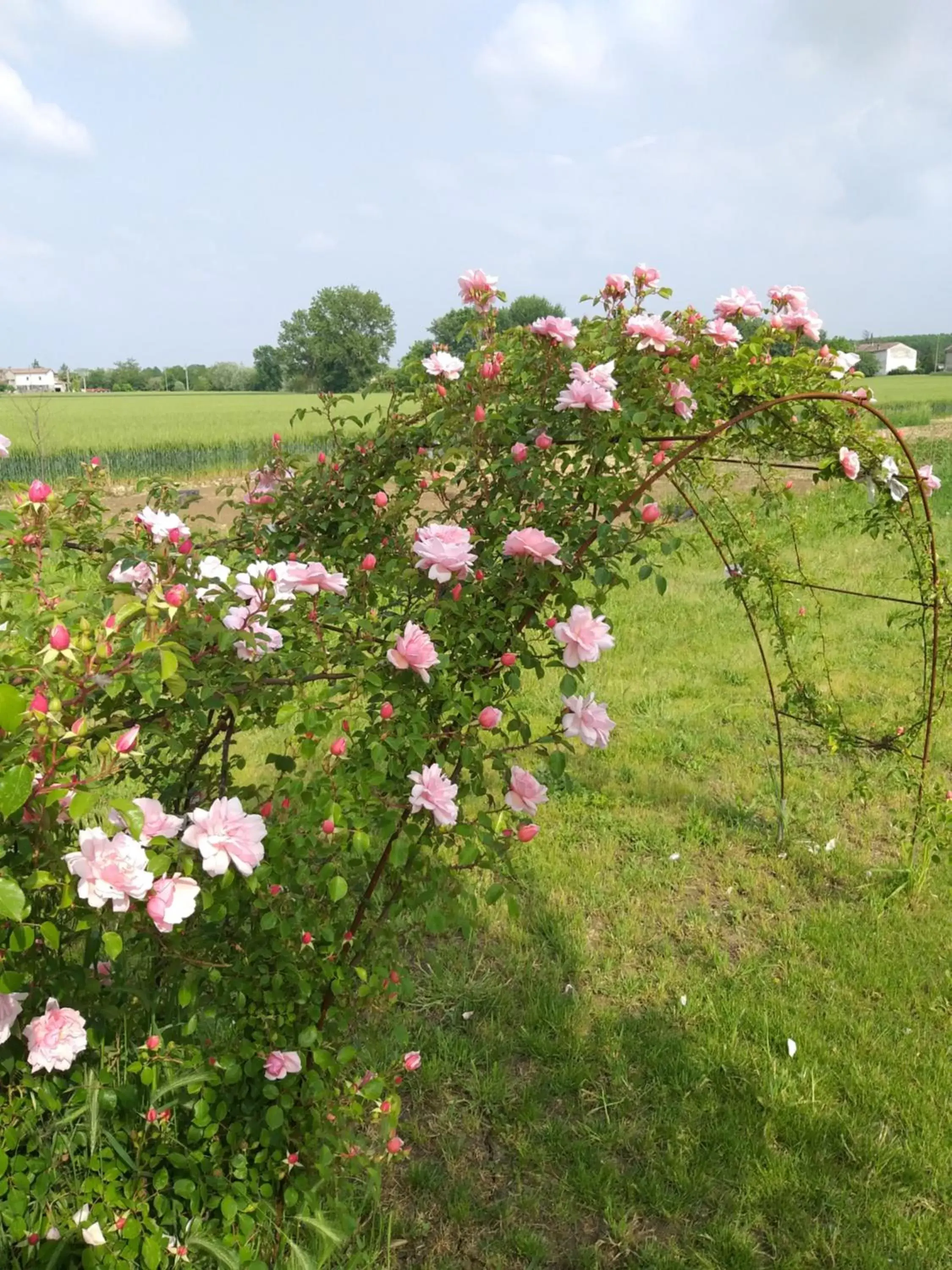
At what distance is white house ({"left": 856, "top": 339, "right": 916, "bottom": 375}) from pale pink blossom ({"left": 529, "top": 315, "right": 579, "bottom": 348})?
2827 inches

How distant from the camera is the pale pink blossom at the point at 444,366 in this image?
5.34 ft

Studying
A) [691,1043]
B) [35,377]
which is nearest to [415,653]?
[691,1043]

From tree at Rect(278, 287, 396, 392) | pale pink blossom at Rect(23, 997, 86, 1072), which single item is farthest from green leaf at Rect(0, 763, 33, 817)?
tree at Rect(278, 287, 396, 392)

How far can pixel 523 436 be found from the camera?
4.91 ft

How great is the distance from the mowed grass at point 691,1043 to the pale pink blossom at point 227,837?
0.57m

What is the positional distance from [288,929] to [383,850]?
0.23 m

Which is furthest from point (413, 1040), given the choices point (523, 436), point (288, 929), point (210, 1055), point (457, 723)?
point (523, 436)

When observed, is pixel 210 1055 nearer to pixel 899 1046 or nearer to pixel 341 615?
pixel 341 615

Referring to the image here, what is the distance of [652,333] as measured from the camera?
4.93 feet

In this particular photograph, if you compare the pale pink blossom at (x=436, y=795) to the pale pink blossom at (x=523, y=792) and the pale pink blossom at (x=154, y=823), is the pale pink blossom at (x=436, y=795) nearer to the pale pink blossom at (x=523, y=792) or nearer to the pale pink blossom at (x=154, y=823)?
the pale pink blossom at (x=523, y=792)

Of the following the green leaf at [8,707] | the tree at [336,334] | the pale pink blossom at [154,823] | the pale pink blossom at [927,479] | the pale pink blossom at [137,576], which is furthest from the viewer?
the tree at [336,334]

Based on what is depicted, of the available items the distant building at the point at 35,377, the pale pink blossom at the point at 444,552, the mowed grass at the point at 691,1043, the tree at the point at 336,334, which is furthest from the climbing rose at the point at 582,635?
the distant building at the point at 35,377

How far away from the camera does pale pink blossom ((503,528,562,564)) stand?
126 centimetres

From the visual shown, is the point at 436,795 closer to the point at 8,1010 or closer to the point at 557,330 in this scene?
the point at 8,1010
